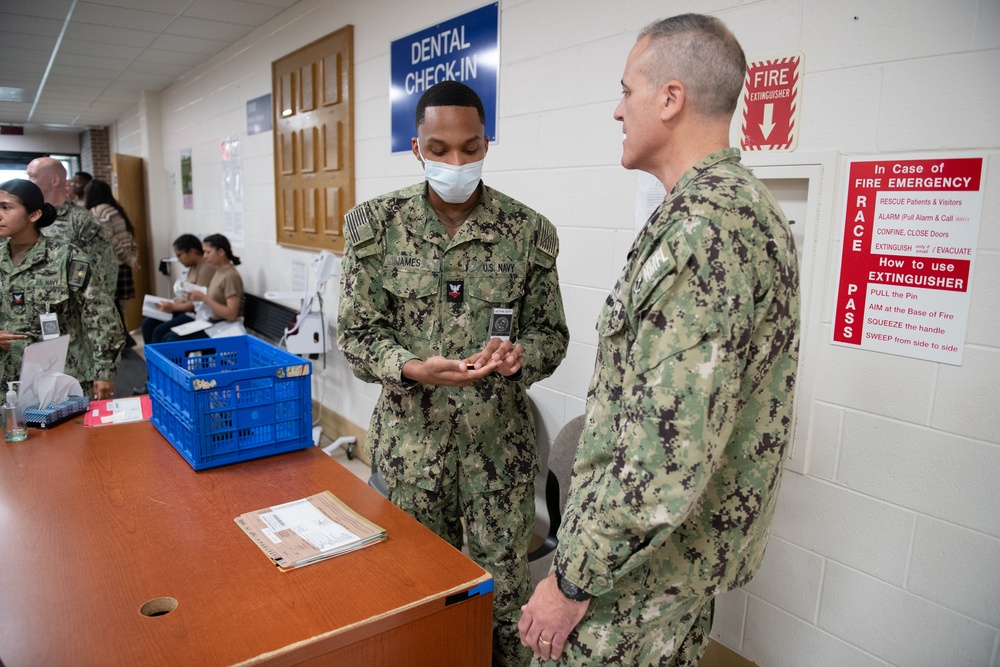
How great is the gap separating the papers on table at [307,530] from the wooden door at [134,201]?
7487 mm

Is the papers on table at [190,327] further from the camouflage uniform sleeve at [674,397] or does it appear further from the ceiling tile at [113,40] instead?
the camouflage uniform sleeve at [674,397]

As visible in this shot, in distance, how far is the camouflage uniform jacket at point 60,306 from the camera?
2.56 metres

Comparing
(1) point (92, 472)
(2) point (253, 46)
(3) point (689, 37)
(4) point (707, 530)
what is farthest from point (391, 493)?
(2) point (253, 46)

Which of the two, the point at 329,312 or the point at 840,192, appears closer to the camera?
the point at 840,192

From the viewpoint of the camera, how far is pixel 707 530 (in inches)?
43.2

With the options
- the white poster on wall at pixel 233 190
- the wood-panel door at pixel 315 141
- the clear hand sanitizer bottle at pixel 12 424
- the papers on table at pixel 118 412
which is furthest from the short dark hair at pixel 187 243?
the clear hand sanitizer bottle at pixel 12 424

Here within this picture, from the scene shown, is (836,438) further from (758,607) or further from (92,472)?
(92,472)

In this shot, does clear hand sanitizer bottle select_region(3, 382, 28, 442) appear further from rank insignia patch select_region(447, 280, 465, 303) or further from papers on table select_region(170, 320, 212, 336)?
papers on table select_region(170, 320, 212, 336)

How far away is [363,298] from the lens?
1767 millimetres

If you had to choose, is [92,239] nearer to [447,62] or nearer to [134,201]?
[447,62]

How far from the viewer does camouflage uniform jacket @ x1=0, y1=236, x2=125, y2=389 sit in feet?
8.40

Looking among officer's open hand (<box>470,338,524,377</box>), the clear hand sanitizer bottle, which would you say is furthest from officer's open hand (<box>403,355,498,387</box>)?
the clear hand sanitizer bottle

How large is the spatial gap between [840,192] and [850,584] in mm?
1013

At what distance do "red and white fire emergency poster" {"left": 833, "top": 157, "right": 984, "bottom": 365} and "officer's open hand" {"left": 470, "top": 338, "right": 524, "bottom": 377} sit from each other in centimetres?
82
